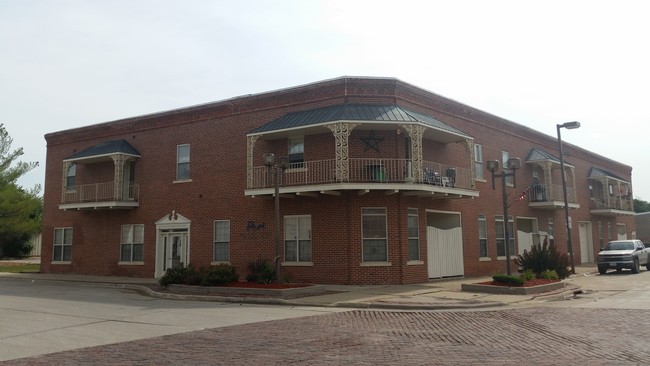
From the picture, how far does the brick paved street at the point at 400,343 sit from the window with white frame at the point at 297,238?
8805 millimetres

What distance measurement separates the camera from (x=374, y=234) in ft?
67.0

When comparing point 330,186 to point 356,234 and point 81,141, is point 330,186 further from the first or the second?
point 81,141

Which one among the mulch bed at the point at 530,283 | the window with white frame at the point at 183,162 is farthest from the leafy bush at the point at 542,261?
the window with white frame at the point at 183,162

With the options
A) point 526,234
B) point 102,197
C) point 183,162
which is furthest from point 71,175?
point 526,234

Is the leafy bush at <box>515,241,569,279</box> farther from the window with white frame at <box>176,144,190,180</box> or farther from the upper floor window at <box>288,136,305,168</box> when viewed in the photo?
the window with white frame at <box>176,144,190,180</box>

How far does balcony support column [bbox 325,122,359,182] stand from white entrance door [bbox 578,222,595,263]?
75.2 ft

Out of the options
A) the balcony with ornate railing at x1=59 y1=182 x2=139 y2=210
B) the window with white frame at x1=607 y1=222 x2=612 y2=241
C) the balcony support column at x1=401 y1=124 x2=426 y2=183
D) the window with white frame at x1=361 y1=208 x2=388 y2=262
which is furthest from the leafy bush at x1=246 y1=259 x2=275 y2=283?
the window with white frame at x1=607 y1=222 x2=612 y2=241

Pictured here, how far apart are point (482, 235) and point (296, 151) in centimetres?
1001

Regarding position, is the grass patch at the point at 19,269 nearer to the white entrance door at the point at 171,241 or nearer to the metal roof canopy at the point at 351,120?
the white entrance door at the point at 171,241

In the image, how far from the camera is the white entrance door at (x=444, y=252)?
72.8ft

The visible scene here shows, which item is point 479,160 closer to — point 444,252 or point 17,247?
point 444,252

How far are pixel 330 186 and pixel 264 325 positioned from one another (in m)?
8.36

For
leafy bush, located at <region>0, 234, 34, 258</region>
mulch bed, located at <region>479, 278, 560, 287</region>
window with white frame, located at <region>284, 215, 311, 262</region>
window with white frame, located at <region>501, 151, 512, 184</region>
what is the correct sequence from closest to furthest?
mulch bed, located at <region>479, 278, 560, 287</region>
window with white frame, located at <region>284, 215, 311, 262</region>
window with white frame, located at <region>501, 151, 512, 184</region>
leafy bush, located at <region>0, 234, 34, 258</region>

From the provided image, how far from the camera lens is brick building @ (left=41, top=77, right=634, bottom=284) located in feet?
66.4
